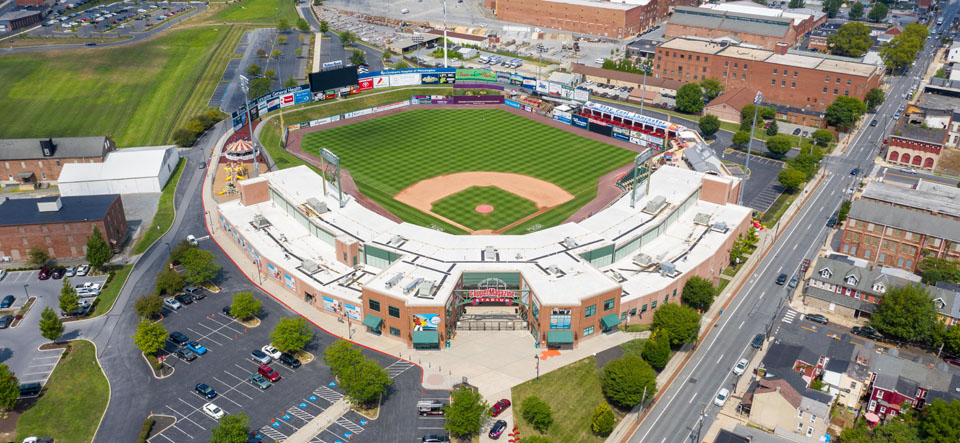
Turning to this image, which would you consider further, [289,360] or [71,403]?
[289,360]

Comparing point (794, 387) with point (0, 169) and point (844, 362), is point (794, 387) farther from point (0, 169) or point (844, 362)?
point (0, 169)

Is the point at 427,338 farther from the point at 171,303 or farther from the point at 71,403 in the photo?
the point at 71,403

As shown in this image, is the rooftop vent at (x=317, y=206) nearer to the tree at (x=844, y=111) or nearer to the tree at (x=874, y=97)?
the tree at (x=844, y=111)

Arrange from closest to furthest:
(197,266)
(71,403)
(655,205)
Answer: (71,403)
(197,266)
(655,205)

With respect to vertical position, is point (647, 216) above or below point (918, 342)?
above

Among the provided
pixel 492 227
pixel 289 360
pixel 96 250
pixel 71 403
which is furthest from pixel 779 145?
pixel 71 403

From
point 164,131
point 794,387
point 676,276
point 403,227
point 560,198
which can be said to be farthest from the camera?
point 164,131

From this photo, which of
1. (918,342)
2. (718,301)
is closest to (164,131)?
(718,301)
